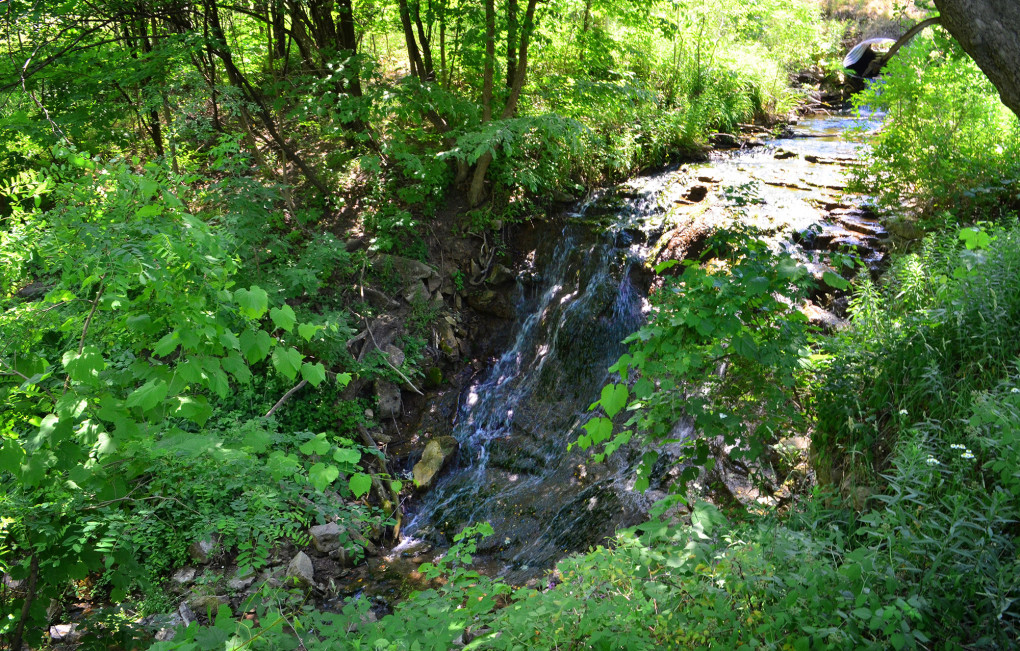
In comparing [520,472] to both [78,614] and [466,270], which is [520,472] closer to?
[466,270]

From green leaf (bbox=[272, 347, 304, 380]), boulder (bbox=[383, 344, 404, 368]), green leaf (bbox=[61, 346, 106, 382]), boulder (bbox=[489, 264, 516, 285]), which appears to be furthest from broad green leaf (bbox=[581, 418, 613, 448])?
boulder (bbox=[489, 264, 516, 285])

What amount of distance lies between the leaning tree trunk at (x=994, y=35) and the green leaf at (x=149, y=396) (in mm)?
3398

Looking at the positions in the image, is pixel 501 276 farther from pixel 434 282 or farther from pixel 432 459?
pixel 432 459

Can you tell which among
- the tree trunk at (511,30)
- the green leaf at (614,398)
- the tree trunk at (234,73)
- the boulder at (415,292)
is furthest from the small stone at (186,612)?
the tree trunk at (511,30)

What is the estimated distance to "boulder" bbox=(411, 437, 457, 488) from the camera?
19.3 ft

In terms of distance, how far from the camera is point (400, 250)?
Result: 761cm

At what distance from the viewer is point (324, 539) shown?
5070 millimetres

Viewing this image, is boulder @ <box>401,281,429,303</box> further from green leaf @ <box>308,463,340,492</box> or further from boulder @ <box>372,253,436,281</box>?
green leaf @ <box>308,463,340,492</box>

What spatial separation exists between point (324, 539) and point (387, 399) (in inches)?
70.9

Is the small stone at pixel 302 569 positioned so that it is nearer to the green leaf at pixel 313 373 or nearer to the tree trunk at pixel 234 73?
the green leaf at pixel 313 373

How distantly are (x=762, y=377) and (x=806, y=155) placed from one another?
6.84 metres

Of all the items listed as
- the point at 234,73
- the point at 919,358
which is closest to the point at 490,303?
the point at 234,73

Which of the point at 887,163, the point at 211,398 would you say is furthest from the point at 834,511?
the point at 887,163

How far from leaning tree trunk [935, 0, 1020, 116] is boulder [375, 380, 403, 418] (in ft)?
18.1
